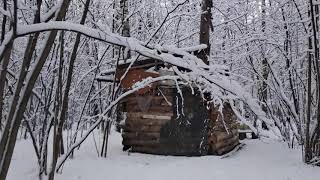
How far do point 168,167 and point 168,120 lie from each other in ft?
5.99

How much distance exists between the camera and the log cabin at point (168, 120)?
9074mm

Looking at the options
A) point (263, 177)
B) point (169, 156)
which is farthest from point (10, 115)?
point (169, 156)

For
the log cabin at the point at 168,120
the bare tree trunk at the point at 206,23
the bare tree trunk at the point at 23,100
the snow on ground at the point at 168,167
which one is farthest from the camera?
the bare tree trunk at the point at 206,23

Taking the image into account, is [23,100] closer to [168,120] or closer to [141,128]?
[168,120]

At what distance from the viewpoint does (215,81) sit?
240 centimetres

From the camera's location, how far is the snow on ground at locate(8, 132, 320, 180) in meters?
6.91

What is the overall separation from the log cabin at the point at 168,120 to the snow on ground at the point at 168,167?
40 centimetres

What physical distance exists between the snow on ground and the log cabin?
401mm

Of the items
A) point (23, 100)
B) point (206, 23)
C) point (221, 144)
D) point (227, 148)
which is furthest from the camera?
point (206, 23)

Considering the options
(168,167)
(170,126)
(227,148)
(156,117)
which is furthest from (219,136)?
(168,167)

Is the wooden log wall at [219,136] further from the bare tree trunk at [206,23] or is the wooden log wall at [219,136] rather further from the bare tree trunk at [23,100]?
the bare tree trunk at [23,100]

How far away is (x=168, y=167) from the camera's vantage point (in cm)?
750

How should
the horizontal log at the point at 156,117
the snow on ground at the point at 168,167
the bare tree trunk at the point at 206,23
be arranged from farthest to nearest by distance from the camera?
the bare tree trunk at the point at 206,23, the horizontal log at the point at 156,117, the snow on ground at the point at 168,167

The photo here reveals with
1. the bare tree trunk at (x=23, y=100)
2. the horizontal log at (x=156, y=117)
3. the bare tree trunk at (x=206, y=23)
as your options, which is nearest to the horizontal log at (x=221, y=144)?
the horizontal log at (x=156, y=117)
